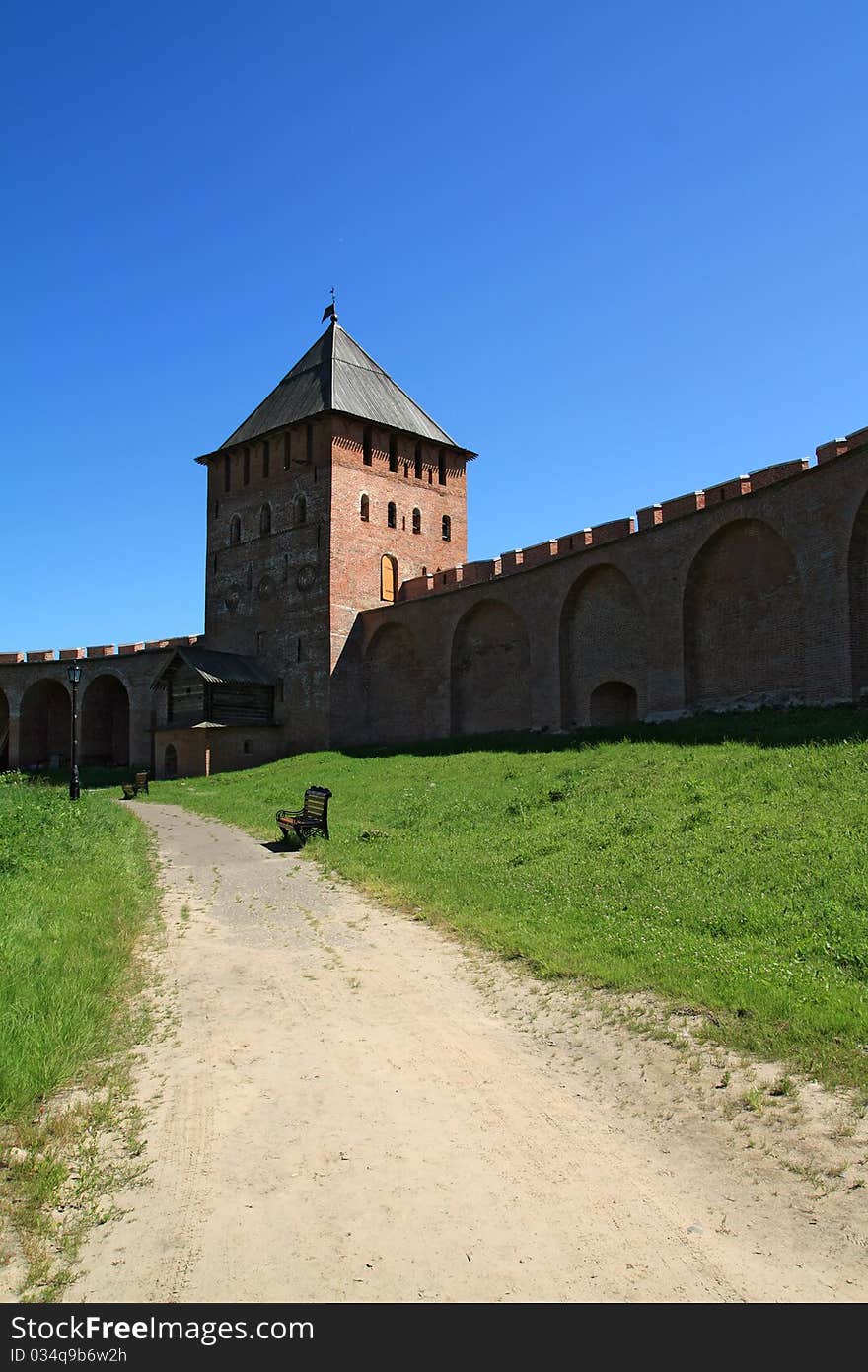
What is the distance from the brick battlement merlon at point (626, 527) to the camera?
16312mm

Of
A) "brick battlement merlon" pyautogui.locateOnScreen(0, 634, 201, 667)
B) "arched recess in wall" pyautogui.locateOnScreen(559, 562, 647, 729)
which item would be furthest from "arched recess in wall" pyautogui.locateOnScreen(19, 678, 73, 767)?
"arched recess in wall" pyautogui.locateOnScreen(559, 562, 647, 729)

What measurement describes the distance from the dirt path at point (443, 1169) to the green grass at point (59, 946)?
1.61ft

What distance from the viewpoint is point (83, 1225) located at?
3.52 meters

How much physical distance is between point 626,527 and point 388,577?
518 inches

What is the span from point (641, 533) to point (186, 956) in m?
15.9

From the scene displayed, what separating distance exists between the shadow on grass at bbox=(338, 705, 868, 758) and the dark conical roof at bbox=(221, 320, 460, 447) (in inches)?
590

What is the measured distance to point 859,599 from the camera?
15.4m

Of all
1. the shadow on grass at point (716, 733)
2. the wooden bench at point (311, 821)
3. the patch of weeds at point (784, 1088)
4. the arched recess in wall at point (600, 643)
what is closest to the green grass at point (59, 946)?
the wooden bench at point (311, 821)

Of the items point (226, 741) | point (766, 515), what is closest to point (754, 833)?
point (766, 515)

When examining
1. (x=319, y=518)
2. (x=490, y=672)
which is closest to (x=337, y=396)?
(x=319, y=518)

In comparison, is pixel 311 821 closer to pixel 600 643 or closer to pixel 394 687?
pixel 600 643

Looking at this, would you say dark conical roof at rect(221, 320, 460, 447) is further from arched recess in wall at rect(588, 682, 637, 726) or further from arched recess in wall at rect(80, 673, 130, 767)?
arched recess in wall at rect(588, 682, 637, 726)

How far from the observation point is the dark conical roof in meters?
33.7

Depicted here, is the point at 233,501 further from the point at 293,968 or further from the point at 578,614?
the point at 293,968
